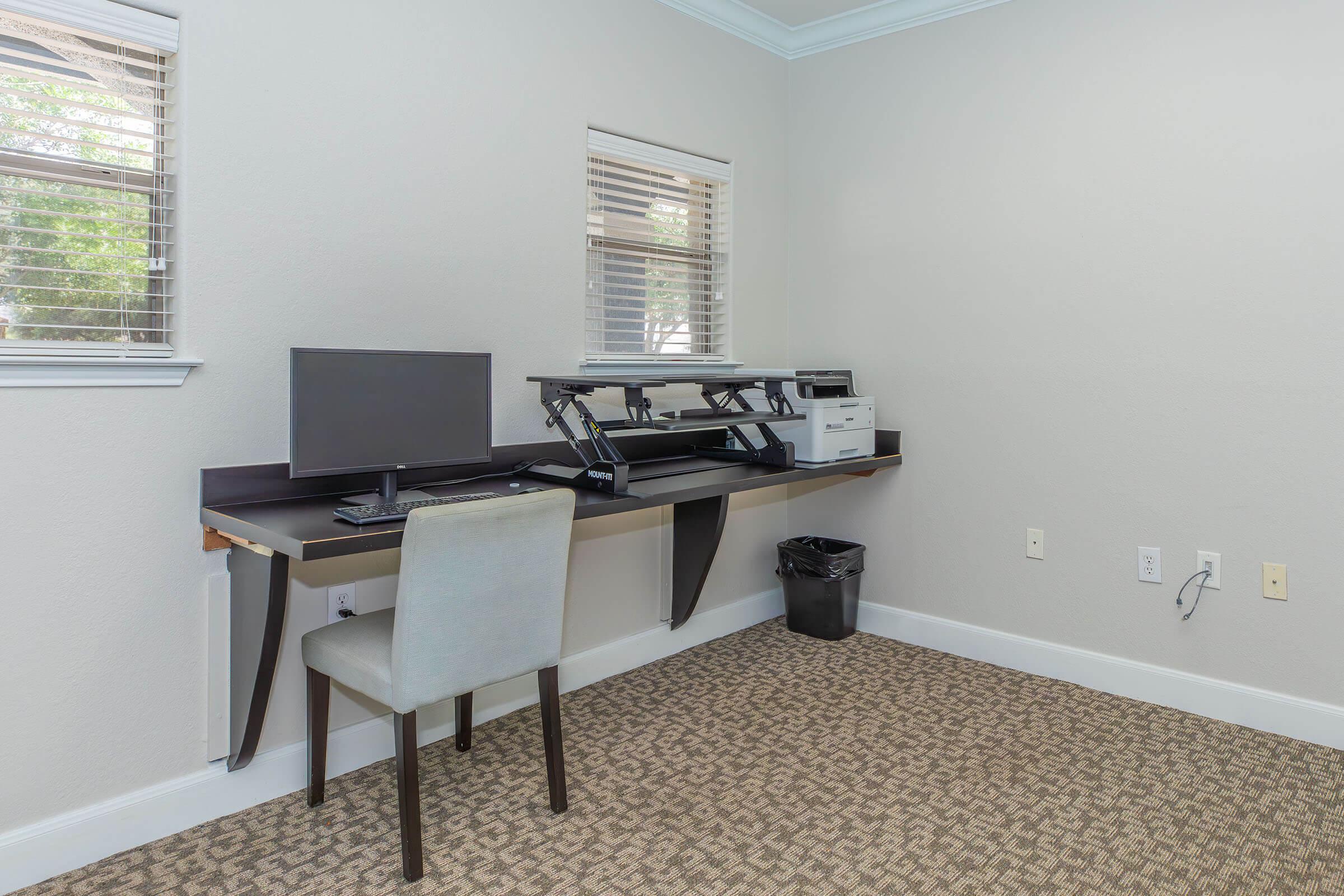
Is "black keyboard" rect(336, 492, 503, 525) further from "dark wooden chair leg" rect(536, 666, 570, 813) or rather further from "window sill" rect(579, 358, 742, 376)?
"window sill" rect(579, 358, 742, 376)

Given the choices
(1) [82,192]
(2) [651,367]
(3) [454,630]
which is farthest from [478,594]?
(2) [651,367]

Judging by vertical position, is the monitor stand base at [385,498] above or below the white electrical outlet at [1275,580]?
above

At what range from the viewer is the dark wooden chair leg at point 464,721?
96.8 inches

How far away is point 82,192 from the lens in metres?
1.93

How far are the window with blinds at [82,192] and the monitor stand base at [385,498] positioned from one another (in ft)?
1.88

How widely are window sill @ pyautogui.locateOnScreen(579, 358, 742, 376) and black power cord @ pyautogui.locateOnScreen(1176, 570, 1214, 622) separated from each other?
1.82m

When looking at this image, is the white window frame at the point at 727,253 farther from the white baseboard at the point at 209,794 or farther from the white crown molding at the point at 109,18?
the white crown molding at the point at 109,18

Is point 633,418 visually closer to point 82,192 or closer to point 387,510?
point 387,510

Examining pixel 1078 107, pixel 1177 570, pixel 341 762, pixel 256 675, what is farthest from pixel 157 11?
pixel 1177 570

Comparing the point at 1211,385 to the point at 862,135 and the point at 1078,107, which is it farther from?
the point at 862,135

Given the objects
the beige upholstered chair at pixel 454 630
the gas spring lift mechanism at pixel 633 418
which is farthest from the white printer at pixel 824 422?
the beige upholstered chair at pixel 454 630

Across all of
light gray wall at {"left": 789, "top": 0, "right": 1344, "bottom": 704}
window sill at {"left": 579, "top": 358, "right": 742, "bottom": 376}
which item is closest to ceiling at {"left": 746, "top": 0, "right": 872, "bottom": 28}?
light gray wall at {"left": 789, "top": 0, "right": 1344, "bottom": 704}

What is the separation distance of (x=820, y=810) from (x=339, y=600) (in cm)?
145

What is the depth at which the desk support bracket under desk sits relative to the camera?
204cm
